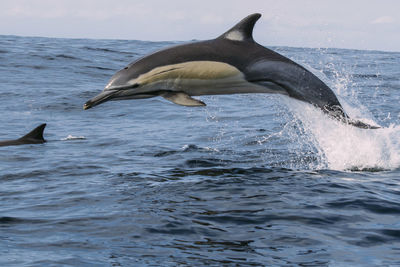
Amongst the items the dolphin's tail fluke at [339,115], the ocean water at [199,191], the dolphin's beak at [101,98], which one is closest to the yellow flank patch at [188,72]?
the dolphin's beak at [101,98]

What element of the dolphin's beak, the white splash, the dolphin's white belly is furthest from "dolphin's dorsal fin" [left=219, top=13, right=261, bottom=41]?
the dolphin's beak

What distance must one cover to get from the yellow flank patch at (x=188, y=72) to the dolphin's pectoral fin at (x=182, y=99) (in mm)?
222

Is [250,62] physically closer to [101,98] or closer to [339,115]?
[339,115]

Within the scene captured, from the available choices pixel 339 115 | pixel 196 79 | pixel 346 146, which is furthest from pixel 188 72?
pixel 346 146

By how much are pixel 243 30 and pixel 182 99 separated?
1.21 meters

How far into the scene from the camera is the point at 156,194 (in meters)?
7.14

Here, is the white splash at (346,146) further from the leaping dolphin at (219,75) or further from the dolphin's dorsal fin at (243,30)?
the dolphin's dorsal fin at (243,30)

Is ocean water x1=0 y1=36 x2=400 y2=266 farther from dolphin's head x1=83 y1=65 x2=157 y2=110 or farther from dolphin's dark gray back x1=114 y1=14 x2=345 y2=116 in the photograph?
dolphin's head x1=83 y1=65 x2=157 y2=110

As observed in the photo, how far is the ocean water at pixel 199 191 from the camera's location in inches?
204

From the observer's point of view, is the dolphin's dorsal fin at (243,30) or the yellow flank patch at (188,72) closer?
the yellow flank patch at (188,72)

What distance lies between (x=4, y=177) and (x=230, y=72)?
11.7ft

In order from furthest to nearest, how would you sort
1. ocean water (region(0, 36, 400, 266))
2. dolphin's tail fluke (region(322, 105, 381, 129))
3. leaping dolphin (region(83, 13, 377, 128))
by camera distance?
dolphin's tail fluke (region(322, 105, 381, 129)), leaping dolphin (region(83, 13, 377, 128)), ocean water (region(0, 36, 400, 266))

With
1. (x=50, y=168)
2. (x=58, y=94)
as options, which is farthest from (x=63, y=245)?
(x=58, y=94)

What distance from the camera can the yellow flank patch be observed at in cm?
724
